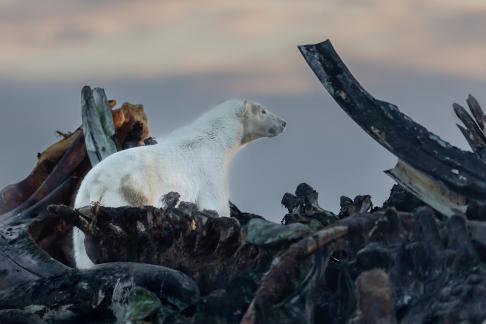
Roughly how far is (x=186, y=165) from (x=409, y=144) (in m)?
4.29

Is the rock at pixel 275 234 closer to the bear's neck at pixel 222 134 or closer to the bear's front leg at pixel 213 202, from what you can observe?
the bear's front leg at pixel 213 202

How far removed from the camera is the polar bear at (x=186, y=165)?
1838 centimetres

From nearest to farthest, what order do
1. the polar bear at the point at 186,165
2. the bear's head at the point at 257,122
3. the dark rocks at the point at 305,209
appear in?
1. the dark rocks at the point at 305,209
2. the polar bear at the point at 186,165
3. the bear's head at the point at 257,122

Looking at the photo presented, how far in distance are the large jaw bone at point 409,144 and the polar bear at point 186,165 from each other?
116 inches

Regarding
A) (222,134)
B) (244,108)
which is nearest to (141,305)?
(222,134)

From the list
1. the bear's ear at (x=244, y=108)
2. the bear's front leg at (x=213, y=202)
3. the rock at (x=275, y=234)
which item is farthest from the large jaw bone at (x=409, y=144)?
the bear's ear at (x=244, y=108)

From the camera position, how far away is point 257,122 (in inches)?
874

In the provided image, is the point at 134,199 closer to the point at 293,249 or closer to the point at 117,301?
the point at 117,301

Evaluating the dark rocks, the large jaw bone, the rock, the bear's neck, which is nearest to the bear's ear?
the bear's neck

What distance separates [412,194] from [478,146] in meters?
1.00

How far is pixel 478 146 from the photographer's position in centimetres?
1748

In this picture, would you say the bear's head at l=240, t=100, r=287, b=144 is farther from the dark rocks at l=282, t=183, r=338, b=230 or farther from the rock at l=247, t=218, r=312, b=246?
the rock at l=247, t=218, r=312, b=246

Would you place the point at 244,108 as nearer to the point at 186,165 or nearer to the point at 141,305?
the point at 186,165

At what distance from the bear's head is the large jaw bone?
192 inches
